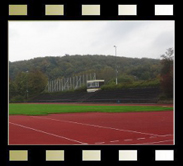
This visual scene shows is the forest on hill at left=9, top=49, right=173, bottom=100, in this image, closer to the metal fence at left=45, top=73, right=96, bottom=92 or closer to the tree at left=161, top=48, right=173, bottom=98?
the metal fence at left=45, top=73, right=96, bottom=92

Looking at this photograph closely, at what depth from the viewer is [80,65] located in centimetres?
7212

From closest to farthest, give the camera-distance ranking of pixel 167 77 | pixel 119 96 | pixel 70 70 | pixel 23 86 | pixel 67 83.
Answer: pixel 167 77, pixel 119 96, pixel 23 86, pixel 67 83, pixel 70 70

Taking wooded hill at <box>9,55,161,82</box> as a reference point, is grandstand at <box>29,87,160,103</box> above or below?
below

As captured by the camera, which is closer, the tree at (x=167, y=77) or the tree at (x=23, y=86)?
the tree at (x=167, y=77)

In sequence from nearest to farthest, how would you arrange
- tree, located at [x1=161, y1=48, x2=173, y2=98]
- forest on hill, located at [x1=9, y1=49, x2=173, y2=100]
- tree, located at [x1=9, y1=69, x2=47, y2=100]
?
tree, located at [x1=161, y1=48, x2=173, y2=98] < tree, located at [x1=9, y1=69, x2=47, y2=100] < forest on hill, located at [x1=9, y1=49, x2=173, y2=100]

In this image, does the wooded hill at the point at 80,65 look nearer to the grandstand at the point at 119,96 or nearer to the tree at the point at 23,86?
the tree at the point at 23,86

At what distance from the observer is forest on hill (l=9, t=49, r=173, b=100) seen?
5806cm

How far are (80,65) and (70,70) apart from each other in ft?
10.6

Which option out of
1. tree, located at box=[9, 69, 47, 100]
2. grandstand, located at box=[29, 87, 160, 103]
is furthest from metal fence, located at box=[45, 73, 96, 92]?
grandstand, located at box=[29, 87, 160, 103]

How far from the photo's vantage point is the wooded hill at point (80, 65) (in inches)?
2611

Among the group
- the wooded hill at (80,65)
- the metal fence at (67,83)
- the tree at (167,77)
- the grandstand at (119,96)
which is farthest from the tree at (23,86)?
→ the tree at (167,77)

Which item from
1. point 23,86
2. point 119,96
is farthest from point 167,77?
point 23,86

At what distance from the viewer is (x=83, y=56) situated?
75.6m

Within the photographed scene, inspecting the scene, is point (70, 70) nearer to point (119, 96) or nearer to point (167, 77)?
point (119, 96)
